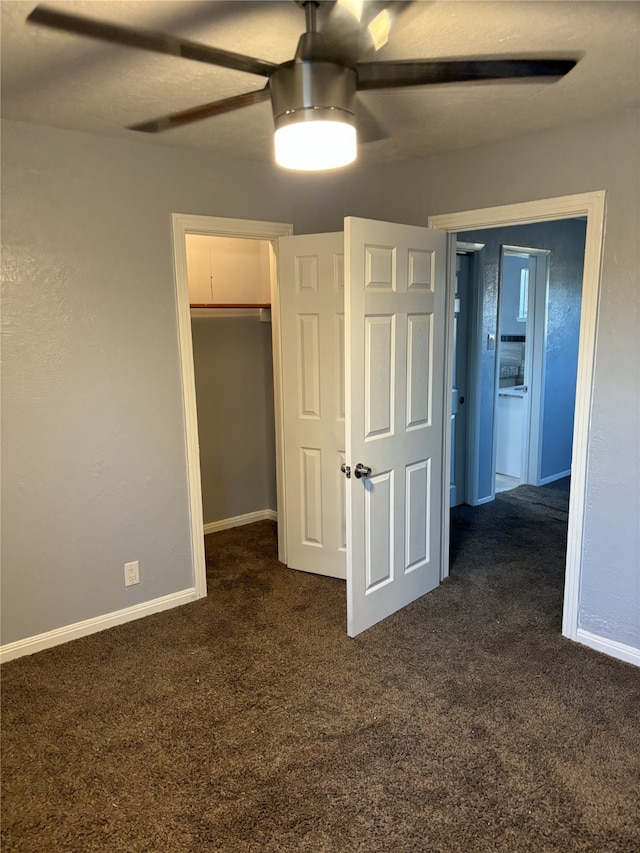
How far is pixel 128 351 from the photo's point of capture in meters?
2.96

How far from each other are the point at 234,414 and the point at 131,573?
1.62 metres

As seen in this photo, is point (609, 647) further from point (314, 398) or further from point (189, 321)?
point (189, 321)

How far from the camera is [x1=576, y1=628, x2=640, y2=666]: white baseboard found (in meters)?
2.71

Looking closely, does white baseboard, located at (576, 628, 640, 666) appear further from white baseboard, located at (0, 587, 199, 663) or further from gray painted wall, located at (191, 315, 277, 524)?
gray painted wall, located at (191, 315, 277, 524)

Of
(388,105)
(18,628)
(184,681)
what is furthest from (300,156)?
(18,628)

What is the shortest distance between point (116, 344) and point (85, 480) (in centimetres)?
70

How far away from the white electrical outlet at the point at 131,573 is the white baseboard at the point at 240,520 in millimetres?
1210

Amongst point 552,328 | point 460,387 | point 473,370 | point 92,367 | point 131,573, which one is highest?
point 552,328

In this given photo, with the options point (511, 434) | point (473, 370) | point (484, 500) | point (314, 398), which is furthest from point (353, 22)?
point (511, 434)

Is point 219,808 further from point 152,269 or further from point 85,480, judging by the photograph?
point 152,269

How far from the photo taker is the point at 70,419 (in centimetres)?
282

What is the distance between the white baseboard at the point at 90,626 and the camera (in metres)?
2.82

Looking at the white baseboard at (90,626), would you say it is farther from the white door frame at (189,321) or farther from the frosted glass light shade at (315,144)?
the frosted glass light shade at (315,144)

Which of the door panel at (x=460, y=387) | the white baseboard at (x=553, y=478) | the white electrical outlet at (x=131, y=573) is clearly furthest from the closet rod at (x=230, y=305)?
the white baseboard at (x=553, y=478)
